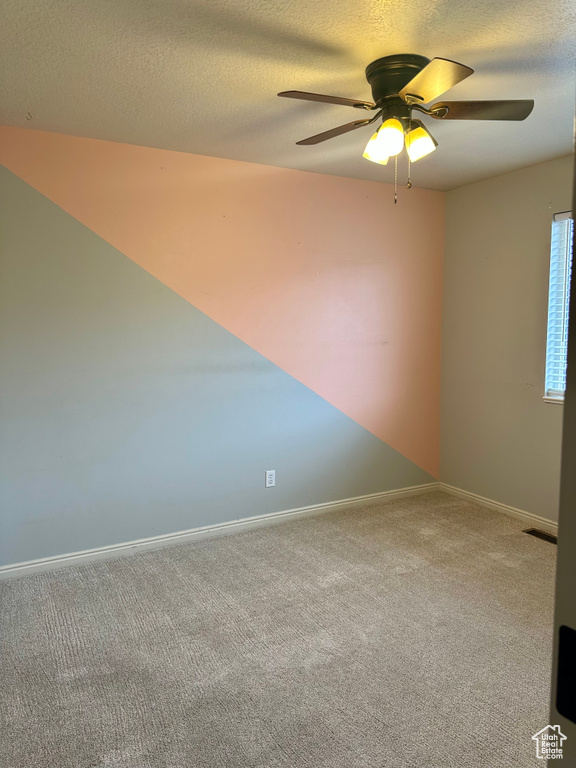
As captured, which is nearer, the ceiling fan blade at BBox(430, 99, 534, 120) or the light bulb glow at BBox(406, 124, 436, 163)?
the ceiling fan blade at BBox(430, 99, 534, 120)

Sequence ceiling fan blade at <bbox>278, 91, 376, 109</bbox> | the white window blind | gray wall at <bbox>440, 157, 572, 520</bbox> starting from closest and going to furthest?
1. ceiling fan blade at <bbox>278, 91, 376, 109</bbox>
2. the white window blind
3. gray wall at <bbox>440, 157, 572, 520</bbox>

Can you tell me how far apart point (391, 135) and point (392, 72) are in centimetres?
27

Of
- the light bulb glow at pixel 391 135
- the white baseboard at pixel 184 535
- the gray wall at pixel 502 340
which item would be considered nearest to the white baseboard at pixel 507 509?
the gray wall at pixel 502 340

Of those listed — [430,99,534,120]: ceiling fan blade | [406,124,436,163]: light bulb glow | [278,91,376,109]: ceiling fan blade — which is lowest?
[406,124,436,163]: light bulb glow

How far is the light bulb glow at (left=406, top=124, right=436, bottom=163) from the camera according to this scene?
221 centimetres

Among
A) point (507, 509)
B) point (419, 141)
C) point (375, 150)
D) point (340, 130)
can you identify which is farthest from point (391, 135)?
point (507, 509)

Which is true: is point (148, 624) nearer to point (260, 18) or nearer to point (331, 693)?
point (331, 693)

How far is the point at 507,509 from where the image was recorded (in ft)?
13.0

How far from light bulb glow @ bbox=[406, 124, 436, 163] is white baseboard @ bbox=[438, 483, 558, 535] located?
2.38 m

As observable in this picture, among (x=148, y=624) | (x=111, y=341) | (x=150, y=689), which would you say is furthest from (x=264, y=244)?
(x=150, y=689)

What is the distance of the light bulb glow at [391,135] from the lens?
209 cm

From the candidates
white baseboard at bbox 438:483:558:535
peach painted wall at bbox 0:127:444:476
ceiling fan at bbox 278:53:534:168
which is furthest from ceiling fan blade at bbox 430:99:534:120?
white baseboard at bbox 438:483:558:535

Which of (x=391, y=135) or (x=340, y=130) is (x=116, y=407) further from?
(x=391, y=135)

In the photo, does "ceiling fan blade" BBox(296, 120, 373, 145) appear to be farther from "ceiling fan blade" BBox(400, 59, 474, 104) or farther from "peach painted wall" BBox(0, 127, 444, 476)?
"peach painted wall" BBox(0, 127, 444, 476)
